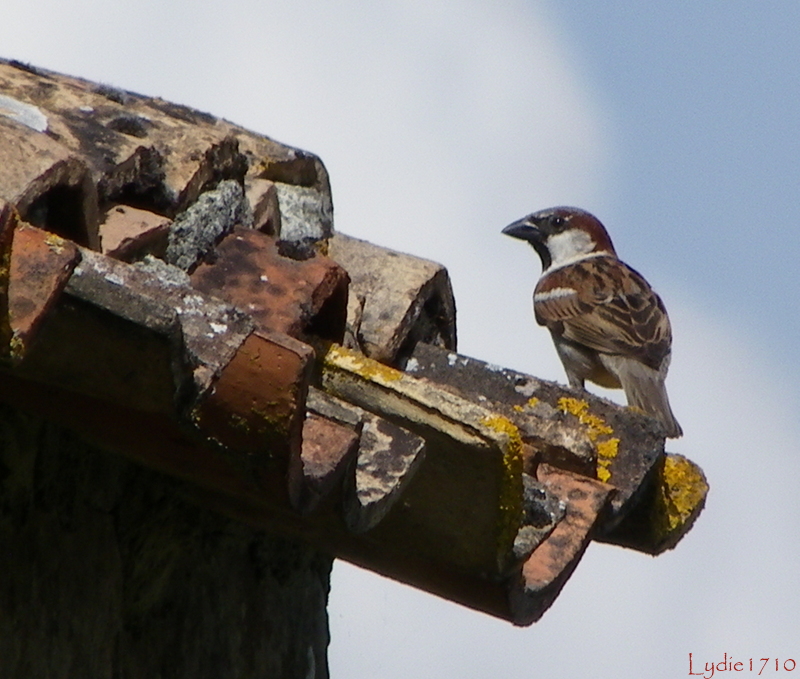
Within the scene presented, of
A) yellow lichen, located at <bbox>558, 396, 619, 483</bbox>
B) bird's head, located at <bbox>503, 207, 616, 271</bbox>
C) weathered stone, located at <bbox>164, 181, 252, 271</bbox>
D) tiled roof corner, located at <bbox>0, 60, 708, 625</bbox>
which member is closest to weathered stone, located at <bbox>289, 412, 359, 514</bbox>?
tiled roof corner, located at <bbox>0, 60, 708, 625</bbox>

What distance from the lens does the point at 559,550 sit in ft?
7.75

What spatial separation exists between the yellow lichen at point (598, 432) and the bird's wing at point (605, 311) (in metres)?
3.52

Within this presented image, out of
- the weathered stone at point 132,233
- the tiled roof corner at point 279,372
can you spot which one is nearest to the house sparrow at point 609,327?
the tiled roof corner at point 279,372

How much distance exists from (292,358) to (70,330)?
260 mm

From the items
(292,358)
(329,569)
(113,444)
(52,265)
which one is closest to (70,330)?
(52,265)

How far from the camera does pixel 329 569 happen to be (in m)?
2.97

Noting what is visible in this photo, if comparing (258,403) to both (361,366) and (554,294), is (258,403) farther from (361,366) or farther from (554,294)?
(554,294)

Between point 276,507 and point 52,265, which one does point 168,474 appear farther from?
point 52,265

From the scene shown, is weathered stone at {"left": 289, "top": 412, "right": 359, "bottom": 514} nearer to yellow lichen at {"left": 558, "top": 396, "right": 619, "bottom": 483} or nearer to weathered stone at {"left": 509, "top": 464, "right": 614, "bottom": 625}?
weathered stone at {"left": 509, "top": 464, "right": 614, "bottom": 625}

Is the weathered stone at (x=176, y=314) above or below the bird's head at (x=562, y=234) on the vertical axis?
above

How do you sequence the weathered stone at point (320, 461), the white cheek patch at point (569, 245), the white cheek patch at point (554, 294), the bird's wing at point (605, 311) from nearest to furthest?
the weathered stone at point (320, 461) → the bird's wing at point (605, 311) → the white cheek patch at point (554, 294) → the white cheek patch at point (569, 245)

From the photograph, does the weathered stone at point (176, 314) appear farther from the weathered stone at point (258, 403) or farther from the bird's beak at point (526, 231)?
the bird's beak at point (526, 231)

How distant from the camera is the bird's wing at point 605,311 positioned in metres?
6.45

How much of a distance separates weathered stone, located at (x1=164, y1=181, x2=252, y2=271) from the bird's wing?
12.6ft
